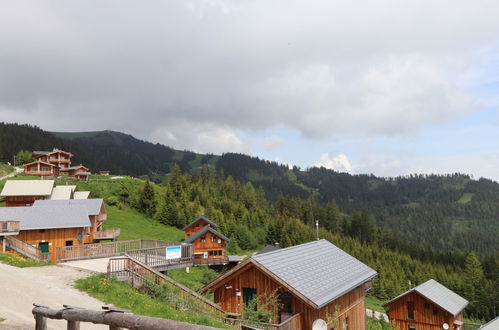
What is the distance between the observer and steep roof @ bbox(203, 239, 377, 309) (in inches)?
680

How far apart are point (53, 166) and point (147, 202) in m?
35.0

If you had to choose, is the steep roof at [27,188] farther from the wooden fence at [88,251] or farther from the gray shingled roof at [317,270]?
the gray shingled roof at [317,270]

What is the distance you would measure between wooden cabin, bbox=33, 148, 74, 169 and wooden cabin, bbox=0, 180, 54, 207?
120ft

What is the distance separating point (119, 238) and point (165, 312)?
147 ft

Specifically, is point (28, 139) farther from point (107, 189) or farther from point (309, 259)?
point (309, 259)

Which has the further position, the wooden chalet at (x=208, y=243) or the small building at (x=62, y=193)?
the small building at (x=62, y=193)

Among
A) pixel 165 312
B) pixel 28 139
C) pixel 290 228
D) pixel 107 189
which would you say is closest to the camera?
pixel 165 312

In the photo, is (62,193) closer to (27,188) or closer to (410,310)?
(27,188)

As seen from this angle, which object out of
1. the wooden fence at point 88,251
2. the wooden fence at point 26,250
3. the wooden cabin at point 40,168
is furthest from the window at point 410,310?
the wooden cabin at point 40,168

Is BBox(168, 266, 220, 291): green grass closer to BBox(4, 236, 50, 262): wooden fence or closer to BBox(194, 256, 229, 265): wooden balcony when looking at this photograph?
BBox(194, 256, 229, 265): wooden balcony

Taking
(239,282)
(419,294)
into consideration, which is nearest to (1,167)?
(239,282)

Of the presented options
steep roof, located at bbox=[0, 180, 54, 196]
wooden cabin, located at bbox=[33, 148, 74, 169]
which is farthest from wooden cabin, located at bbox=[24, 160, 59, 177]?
steep roof, located at bbox=[0, 180, 54, 196]

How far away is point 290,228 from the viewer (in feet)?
288

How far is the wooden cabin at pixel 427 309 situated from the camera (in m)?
37.5
